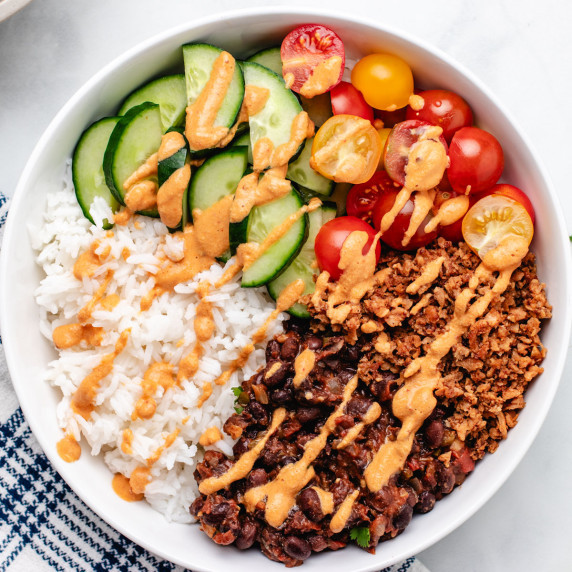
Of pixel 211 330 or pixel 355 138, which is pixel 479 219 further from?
pixel 211 330

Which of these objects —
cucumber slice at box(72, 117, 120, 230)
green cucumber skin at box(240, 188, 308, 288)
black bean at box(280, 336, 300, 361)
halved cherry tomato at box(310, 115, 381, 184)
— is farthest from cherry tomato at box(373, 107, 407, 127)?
cucumber slice at box(72, 117, 120, 230)

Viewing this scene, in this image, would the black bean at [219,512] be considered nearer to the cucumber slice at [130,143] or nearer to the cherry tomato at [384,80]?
the cucumber slice at [130,143]

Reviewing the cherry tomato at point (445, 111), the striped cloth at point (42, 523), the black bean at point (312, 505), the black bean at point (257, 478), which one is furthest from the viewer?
the striped cloth at point (42, 523)

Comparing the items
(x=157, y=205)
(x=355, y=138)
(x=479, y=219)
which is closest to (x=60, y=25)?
(x=157, y=205)

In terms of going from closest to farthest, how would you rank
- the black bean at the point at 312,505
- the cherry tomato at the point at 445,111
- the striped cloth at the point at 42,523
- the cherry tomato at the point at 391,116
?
the black bean at the point at 312,505 < the cherry tomato at the point at 445,111 < the cherry tomato at the point at 391,116 < the striped cloth at the point at 42,523

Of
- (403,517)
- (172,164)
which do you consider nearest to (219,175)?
(172,164)

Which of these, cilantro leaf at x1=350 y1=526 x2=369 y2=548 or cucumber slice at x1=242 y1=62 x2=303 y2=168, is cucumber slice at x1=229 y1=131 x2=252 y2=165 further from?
cilantro leaf at x1=350 y1=526 x2=369 y2=548

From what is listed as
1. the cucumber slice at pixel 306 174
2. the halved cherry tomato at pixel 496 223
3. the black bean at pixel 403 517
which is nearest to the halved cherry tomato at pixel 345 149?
the cucumber slice at pixel 306 174
